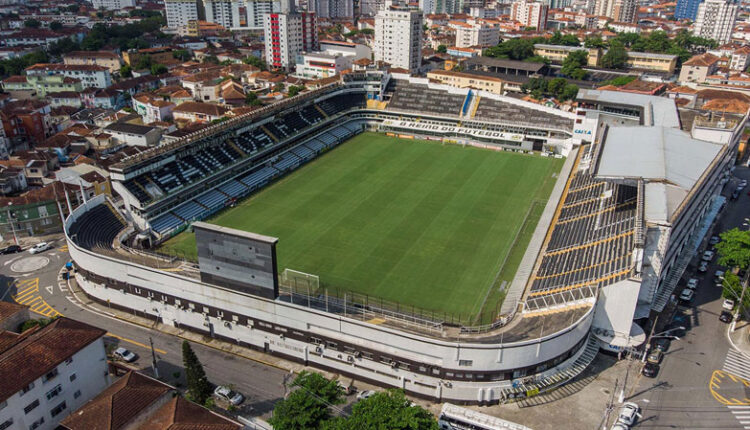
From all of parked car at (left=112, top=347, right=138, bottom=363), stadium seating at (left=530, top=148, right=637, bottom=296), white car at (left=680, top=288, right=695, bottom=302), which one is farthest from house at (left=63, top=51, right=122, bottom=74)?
white car at (left=680, top=288, right=695, bottom=302)

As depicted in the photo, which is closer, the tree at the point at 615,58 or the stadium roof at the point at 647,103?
the stadium roof at the point at 647,103

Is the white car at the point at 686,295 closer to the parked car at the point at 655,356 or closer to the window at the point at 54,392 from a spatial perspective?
the parked car at the point at 655,356

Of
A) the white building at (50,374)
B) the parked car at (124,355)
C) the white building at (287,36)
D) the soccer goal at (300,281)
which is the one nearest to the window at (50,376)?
the white building at (50,374)

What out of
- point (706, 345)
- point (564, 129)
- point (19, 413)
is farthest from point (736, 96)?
point (19, 413)

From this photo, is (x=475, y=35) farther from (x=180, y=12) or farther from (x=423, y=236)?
(x=423, y=236)

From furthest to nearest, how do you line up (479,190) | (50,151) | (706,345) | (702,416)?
(50,151)
(479,190)
(706,345)
(702,416)

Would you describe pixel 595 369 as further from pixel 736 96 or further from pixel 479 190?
pixel 736 96
